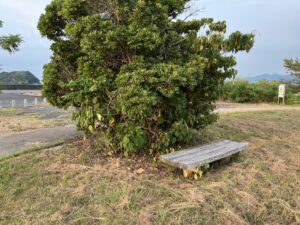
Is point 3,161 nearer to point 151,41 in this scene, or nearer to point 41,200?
point 41,200

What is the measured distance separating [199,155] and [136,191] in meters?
1.10

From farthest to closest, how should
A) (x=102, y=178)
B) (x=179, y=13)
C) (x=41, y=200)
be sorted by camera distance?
(x=179, y=13) → (x=102, y=178) → (x=41, y=200)

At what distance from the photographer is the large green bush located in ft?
13.3

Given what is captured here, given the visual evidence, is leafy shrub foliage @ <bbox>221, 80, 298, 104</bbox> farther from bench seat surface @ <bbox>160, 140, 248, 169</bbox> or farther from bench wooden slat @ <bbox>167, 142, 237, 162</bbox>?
bench seat surface @ <bbox>160, 140, 248, 169</bbox>

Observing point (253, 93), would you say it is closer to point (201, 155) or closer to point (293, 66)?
point (293, 66)

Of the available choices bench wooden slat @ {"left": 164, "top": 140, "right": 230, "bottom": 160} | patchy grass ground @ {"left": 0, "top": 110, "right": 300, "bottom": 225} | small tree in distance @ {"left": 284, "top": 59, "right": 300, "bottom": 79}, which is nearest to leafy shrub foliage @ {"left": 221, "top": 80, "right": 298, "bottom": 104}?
small tree in distance @ {"left": 284, "top": 59, "right": 300, "bottom": 79}

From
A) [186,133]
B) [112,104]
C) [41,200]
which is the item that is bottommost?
[41,200]

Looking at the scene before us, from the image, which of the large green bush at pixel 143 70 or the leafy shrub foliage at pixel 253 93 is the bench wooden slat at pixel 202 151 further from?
the leafy shrub foliage at pixel 253 93

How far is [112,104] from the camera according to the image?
13.8 ft

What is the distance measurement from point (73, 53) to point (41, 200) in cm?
273

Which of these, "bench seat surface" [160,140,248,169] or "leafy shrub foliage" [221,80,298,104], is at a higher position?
"leafy shrub foliage" [221,80,298,104]

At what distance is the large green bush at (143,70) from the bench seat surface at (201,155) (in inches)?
10.4

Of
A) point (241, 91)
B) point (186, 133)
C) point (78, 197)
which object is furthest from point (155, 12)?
point (241, 91)

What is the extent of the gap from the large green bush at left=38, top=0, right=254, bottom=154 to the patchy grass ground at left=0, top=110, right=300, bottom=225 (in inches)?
19.6
